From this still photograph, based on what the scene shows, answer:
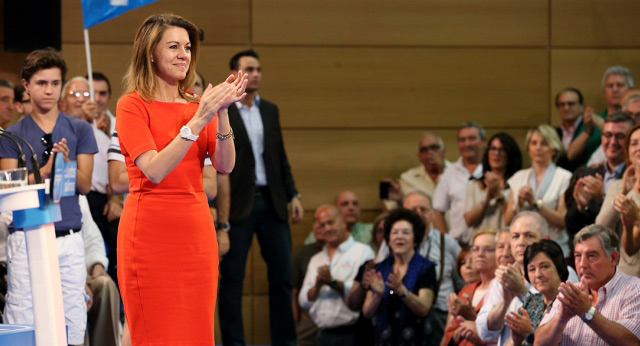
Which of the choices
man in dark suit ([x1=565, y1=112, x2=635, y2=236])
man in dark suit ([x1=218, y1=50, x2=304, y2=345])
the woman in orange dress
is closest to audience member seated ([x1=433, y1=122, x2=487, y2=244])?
man in dark suit ([x1=565, y1=112, x2=635, y2=236])

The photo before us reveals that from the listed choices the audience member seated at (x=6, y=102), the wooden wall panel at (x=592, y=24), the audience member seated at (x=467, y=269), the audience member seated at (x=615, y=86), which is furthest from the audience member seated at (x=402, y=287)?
the wooden wall panel at (x=592, y=24)

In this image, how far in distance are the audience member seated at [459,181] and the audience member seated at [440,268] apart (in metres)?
0.36

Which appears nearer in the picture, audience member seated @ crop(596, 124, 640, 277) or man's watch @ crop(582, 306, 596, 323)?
man's watch @ crop(582, 306, 596, 323)

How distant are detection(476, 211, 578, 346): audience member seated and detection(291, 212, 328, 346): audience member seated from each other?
1.76 meters

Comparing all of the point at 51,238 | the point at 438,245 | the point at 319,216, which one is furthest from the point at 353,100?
the point at 51,238

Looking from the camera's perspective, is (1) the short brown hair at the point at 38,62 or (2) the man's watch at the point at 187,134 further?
(1) the short brown hair at the point at 38,62

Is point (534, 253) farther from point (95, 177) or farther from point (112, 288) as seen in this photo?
point (95, 177)

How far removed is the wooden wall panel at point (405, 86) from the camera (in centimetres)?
Result: 680

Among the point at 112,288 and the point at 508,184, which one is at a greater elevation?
the point at 508,184

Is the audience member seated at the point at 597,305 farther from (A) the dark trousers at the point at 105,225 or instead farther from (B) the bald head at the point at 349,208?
(B) the bald head at the point at 349,208

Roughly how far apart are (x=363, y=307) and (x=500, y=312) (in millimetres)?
1280

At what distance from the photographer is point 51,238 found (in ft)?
5.70

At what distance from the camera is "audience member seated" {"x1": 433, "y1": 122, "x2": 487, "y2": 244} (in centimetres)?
591

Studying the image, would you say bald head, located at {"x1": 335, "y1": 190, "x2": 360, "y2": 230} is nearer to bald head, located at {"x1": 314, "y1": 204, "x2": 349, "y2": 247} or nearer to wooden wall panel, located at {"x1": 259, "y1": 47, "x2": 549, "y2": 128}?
bald head, located at {"x1": 314, "y1": 204, "x2": 349, "y2": 247}
